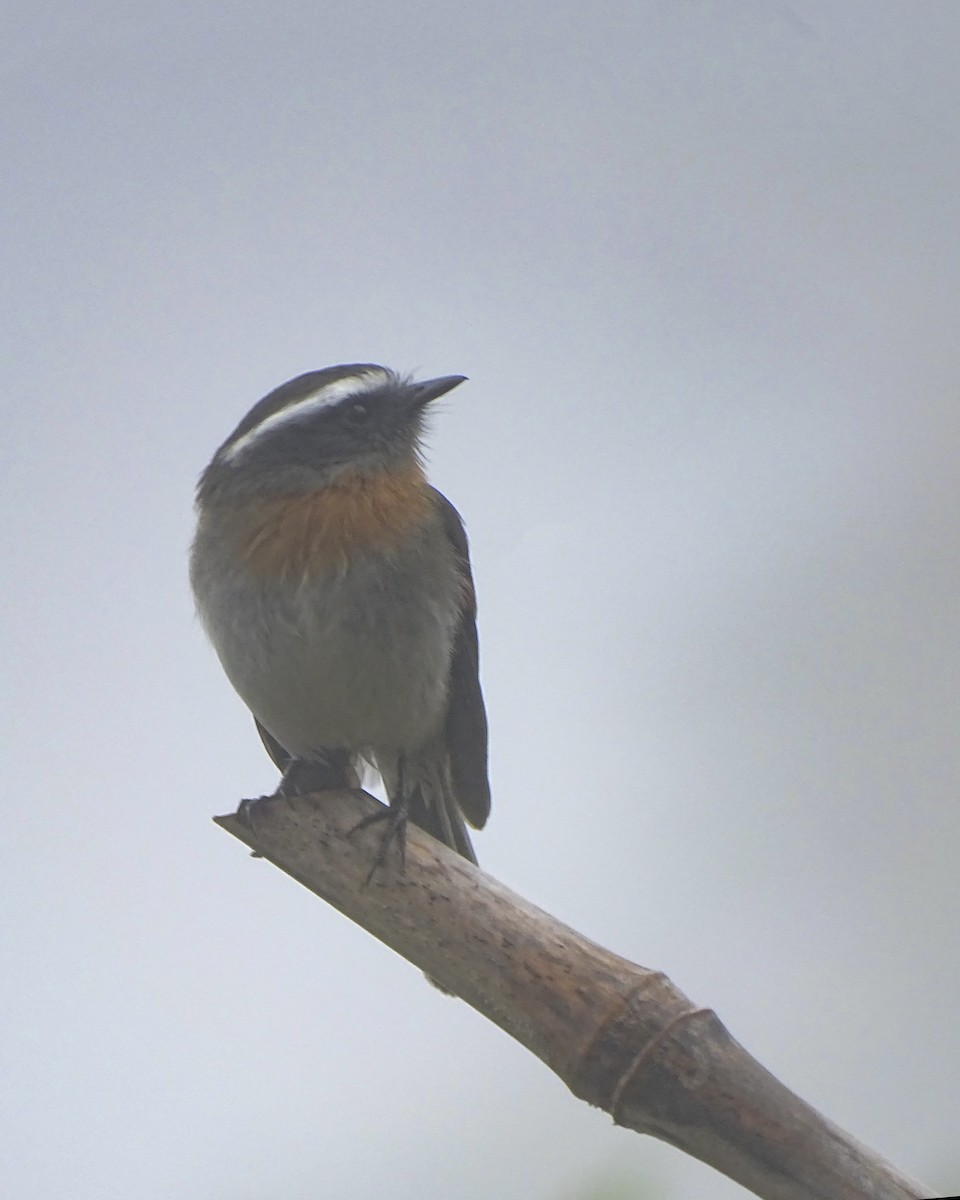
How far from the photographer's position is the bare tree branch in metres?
1.48

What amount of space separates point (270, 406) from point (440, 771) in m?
0.70

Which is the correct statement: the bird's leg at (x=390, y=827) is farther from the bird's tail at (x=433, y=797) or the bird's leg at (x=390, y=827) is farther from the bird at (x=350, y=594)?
the bird's tail at (x=433, y=797)

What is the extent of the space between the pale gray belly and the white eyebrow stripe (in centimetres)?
26

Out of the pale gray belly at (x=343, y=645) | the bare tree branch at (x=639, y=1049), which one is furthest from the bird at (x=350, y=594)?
the bare tree branch at (x=639, y=1049)

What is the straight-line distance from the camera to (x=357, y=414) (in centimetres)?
209

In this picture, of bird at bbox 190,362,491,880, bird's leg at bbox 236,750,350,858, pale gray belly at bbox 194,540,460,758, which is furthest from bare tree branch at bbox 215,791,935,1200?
bird's leg at bbox 236,750,350,858

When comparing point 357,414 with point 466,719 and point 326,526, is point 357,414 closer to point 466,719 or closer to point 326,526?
point 326,526

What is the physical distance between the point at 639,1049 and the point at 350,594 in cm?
81

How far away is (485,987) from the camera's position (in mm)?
1562

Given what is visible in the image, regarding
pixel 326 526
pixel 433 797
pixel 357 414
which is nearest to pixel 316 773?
pixel 433 797

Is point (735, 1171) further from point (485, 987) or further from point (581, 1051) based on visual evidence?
point (485, 987)

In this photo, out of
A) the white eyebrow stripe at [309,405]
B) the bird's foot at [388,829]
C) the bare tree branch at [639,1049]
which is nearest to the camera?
the bare tree branch at [639,1049]

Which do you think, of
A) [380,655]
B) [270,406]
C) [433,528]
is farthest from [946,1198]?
[270,406]

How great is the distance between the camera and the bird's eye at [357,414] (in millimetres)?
2088
